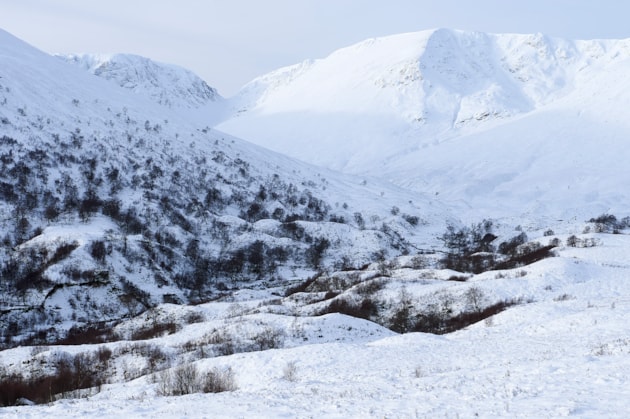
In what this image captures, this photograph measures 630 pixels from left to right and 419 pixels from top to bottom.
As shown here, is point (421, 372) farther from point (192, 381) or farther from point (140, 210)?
point (140, 210)

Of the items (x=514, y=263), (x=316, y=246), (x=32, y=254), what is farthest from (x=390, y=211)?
(x=32, y=254)

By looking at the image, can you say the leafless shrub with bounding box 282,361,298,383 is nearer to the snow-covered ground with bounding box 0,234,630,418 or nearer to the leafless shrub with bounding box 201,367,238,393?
the snow-covered ground with bounding box 0,234,630,418

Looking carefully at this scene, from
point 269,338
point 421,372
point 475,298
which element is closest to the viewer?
point 421,372

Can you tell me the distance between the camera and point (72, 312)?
64.3 metres

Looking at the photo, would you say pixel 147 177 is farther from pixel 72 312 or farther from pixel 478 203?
pixel 478 203

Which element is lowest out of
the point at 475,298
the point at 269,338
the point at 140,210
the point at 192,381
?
the point at 269,338

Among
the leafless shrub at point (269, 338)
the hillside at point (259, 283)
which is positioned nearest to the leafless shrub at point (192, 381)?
the hillside at point (259, 283)

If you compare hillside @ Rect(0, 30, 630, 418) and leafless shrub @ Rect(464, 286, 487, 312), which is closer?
hillside @ Rect(0, 30, 630, 418)

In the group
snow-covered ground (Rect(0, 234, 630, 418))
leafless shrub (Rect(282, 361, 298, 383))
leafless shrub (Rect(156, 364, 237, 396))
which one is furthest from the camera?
leafless shrub (Rect(282, 361, 298, 383))

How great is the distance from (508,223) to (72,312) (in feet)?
392

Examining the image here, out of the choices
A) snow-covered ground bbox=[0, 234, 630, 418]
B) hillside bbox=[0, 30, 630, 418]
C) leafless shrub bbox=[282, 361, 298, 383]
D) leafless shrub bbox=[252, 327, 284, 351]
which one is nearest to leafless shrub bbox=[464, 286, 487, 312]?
hillside bbox=[0, 30, 630, 418]

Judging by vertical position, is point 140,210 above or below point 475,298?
above

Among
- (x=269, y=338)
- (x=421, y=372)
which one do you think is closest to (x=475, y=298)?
(x=269, y=338)

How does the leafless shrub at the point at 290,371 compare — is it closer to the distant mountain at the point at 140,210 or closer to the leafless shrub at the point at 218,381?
the leafless shrub at the point at 218,381
